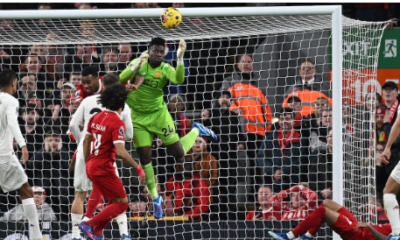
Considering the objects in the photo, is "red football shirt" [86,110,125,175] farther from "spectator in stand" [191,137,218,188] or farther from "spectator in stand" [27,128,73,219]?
"spectator in stand" [191,137,218,188]

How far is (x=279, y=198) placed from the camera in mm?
7906

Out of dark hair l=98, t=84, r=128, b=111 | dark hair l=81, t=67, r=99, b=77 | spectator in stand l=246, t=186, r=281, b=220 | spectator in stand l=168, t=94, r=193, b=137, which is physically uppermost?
dark hair l=81, t=67, r=99, b=77

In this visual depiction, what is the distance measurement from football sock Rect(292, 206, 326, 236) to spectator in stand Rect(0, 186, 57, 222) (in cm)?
354

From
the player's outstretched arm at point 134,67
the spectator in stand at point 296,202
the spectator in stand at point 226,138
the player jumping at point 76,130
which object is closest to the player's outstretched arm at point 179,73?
the player's outstretched arm at point 134,67

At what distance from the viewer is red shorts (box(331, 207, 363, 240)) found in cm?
616

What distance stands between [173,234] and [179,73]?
7.07ft

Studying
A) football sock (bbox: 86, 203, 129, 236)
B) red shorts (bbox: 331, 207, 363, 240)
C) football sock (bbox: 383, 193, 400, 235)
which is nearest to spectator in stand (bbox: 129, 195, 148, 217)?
football sock (bbox: 86, 203, 129, 236)

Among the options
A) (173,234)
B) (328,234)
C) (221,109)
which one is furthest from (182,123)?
(328,234)

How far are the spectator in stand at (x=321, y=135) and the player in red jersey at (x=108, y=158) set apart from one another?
281cm

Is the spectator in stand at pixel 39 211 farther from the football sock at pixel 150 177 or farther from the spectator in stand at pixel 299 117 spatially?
the spectator in stand at pixel 299 117

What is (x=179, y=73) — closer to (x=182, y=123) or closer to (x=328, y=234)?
(x=182, y=123)

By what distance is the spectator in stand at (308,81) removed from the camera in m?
8.02

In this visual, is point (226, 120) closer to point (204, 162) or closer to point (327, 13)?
point (204, 162)

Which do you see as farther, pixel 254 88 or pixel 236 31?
pixel 254 88
